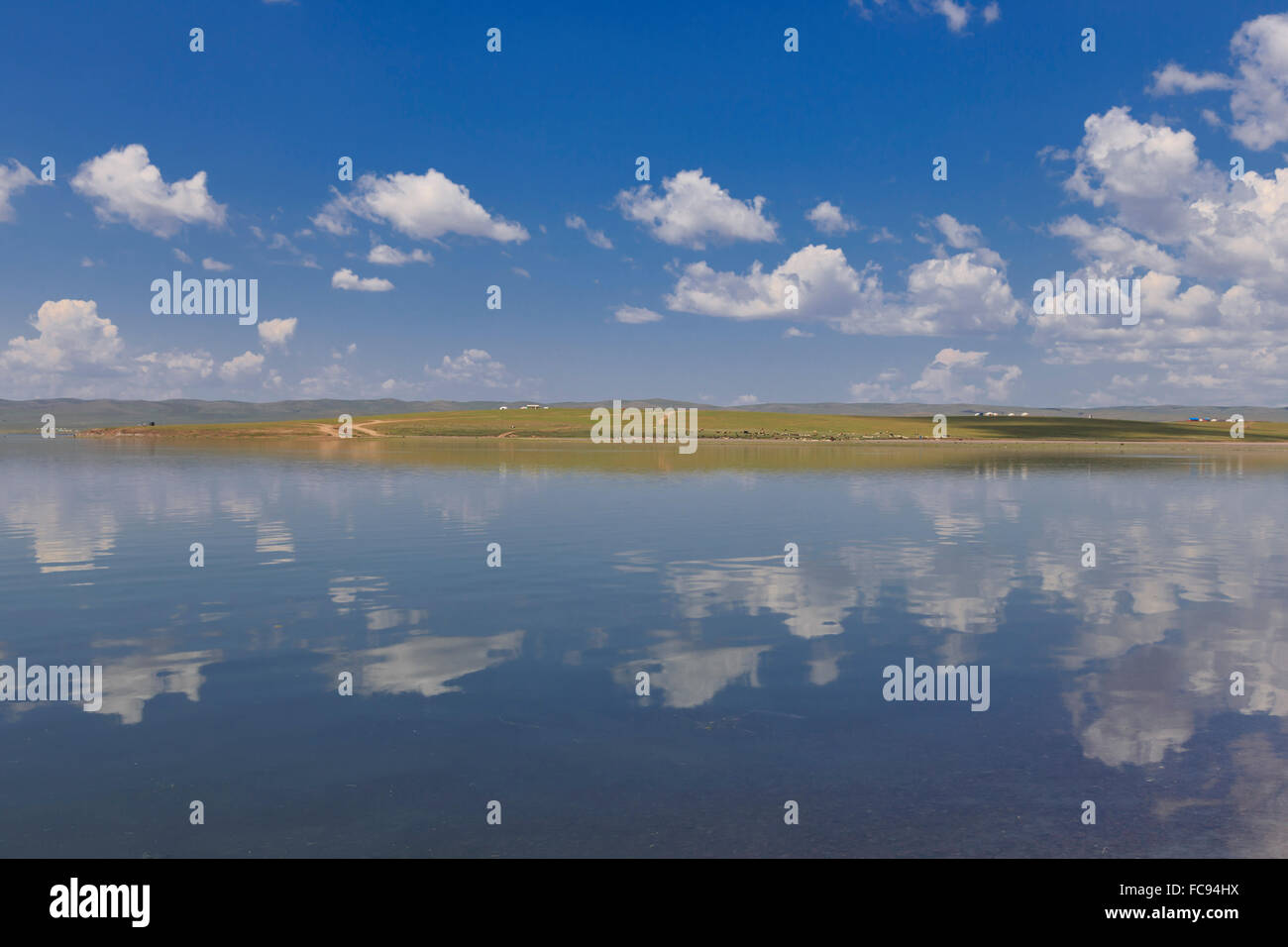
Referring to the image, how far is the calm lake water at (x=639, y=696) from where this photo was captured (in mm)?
10266

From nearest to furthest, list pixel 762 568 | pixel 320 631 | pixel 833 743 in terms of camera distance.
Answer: pixel 833 743
pixel 320 631
pixel 762 568

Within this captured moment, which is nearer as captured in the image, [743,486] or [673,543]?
[673,543]

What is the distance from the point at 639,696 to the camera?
15031 millimetres

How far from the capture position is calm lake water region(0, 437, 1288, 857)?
10.3 metres

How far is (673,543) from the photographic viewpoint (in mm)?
33281

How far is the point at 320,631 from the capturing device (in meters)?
19.6

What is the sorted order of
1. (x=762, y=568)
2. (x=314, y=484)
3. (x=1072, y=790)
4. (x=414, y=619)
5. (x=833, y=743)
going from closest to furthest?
(x=1072, y=790) → (x=833, y=743) → (x=414, y=619) → (x=762, y=568) → (x=314, y=484)

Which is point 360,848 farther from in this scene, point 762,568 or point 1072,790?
point 762,568
